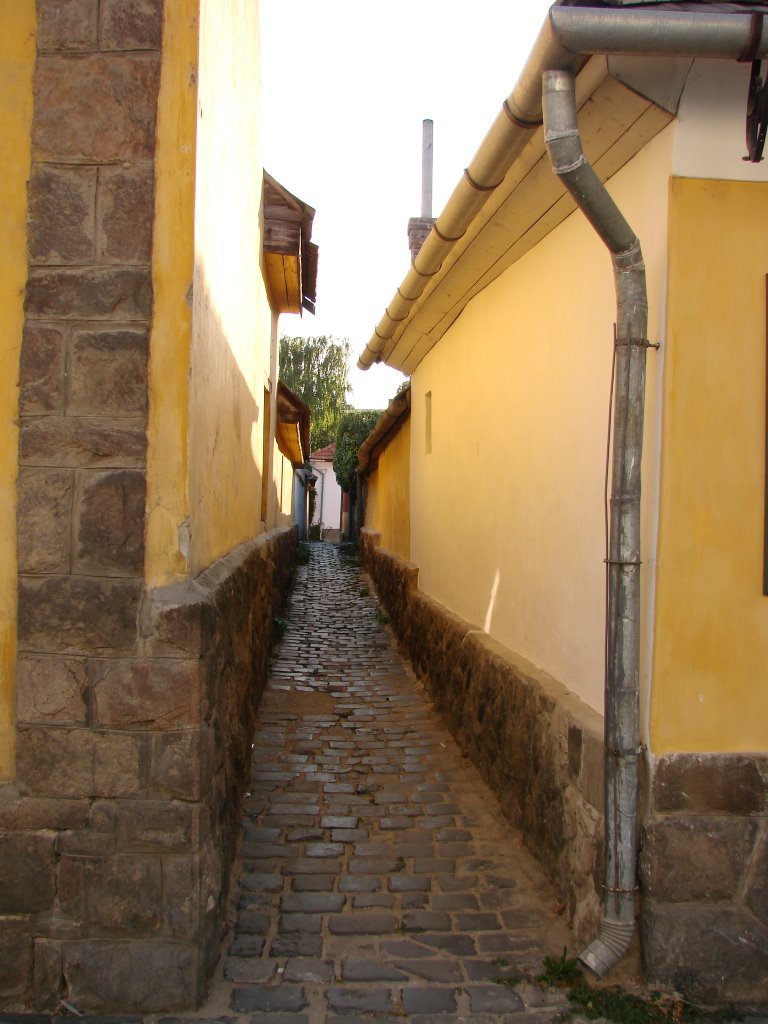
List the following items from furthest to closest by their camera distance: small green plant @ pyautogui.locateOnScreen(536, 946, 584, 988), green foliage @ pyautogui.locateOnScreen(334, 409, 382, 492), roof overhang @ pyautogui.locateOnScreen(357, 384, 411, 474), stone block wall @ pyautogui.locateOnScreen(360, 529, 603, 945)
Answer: green foliage @ pyautogui.locateOnScreen(334, 409, 382, 492) < roof overhang @ pyautogui.locateOnScreen(357, 384, 411, 474) < stone block wall @ pyautogui.locateOnScreen(360, 529, 603, 945) < small green plant @ pyautogui.locateOnScreen(536, 946, 584, 988)

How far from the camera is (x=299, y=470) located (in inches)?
1046

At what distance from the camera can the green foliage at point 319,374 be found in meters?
36.6

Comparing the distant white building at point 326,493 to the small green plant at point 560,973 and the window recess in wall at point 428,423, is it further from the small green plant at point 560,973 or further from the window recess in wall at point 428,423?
the small green plant at point 560,973

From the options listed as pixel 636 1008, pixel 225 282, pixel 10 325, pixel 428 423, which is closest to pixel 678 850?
pixel 636 1008

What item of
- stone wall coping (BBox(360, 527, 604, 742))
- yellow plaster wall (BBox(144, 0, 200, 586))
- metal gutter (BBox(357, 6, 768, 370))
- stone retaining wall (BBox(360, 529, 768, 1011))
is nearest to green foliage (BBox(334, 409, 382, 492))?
stone wall coping (BBox(360, 527, 604, 742))

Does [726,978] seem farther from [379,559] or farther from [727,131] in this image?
[379,559]

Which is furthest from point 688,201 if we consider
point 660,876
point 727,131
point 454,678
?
point 454,678

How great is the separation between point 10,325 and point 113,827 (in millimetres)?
1874

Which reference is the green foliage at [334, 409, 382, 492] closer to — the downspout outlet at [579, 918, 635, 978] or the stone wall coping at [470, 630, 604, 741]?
the stone wall coping at [470, 630, 604, 741]

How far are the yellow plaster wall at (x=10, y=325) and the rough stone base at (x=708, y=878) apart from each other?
239 centimetres

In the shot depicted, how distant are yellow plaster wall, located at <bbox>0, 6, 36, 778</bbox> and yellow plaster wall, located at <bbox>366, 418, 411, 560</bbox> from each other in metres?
6.95

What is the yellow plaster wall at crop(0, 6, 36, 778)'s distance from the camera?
300 centimetres

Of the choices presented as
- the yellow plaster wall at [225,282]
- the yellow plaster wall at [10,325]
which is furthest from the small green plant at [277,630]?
the yellow plaster wall at [10,325]

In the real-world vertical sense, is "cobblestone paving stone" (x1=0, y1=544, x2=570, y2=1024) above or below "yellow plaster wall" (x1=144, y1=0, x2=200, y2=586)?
below
